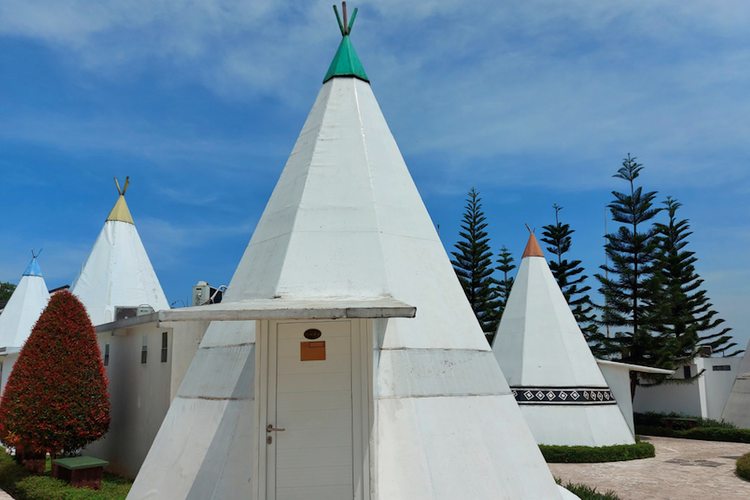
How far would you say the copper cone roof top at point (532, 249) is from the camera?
14.8 metres

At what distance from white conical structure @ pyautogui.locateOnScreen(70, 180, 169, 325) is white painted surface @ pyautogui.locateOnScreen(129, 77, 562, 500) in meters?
9.48

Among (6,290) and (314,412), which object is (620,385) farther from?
(6,290)

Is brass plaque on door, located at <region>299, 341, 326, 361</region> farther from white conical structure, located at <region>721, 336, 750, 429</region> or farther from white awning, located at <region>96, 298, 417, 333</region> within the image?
white conical structure, located at <region>721, 336, 750, 429</region>

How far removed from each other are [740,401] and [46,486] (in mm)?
19611

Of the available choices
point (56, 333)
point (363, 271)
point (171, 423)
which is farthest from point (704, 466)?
point (56, 333)

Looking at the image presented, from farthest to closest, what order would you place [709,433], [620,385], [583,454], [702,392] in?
[702,392], [709,433], [620,385], [583,454]

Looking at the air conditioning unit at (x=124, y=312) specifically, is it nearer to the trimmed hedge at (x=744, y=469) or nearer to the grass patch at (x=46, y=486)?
the grass patch at (x=46, y=486)

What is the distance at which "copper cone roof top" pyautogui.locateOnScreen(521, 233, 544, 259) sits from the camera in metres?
14.8

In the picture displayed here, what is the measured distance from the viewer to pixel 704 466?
11547 millimetres

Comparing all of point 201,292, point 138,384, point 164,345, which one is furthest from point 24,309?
point 164,345

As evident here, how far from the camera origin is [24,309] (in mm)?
17703

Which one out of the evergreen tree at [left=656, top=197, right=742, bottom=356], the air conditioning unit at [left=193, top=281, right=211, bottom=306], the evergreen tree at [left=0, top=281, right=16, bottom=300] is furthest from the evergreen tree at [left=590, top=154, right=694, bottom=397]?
the evergreen tree at [left=0, top=281, right=16, bottom=300]

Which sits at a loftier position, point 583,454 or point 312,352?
point 312,352

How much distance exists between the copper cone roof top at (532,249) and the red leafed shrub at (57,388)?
33.8 ft
